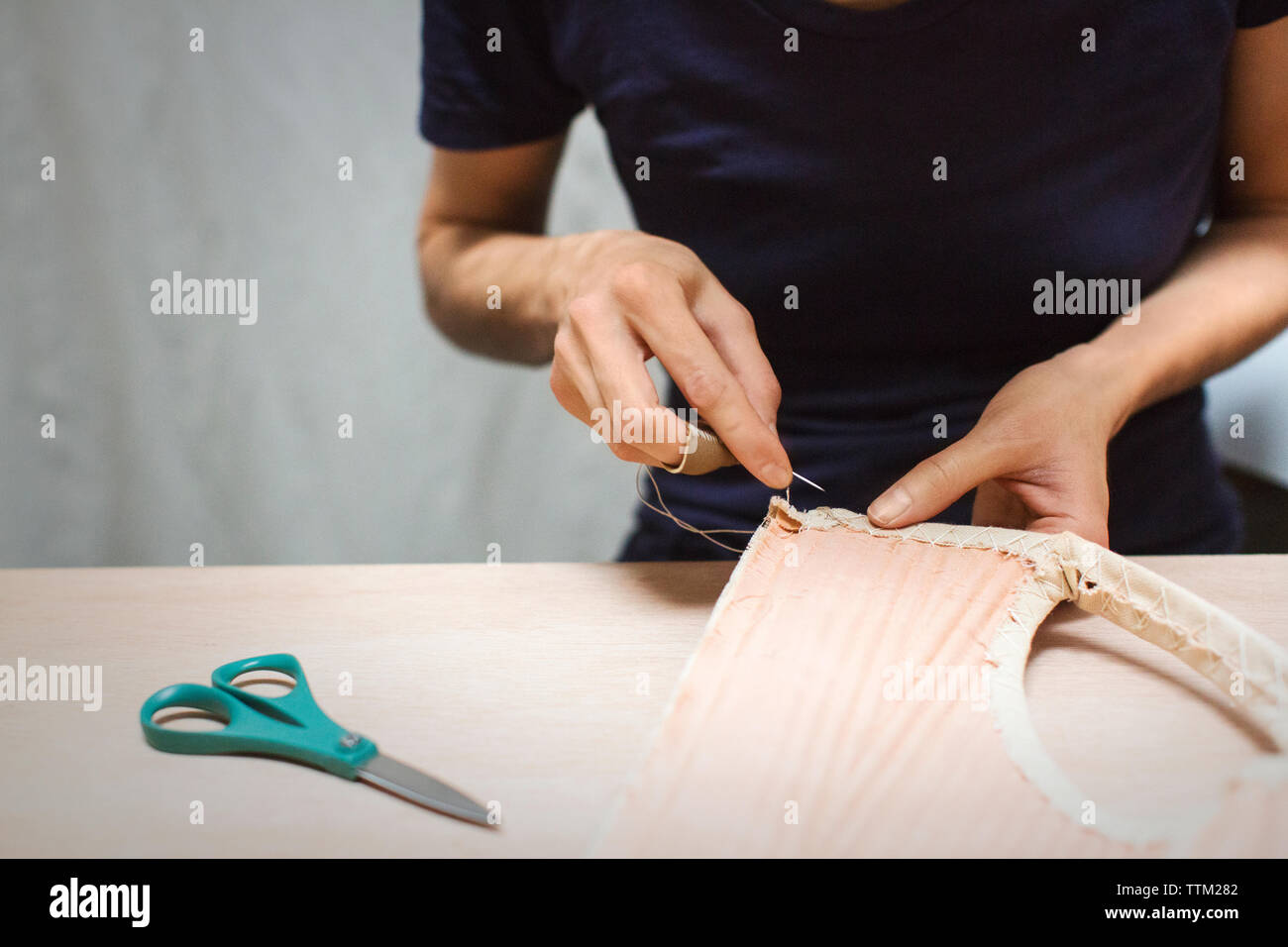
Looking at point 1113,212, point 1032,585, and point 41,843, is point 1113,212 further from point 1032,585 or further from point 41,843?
point 41,843

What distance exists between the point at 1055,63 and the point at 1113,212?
12 cm

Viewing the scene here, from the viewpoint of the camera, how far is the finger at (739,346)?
0.55 metres

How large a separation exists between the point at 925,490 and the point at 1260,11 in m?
0.48

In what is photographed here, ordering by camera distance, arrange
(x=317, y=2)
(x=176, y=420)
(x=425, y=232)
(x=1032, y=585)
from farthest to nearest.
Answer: (x=176, y=420)
(x=317, y=2)
(x=425, y=232)
(x=1032, y=585)

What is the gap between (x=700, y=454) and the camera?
521 millimetres

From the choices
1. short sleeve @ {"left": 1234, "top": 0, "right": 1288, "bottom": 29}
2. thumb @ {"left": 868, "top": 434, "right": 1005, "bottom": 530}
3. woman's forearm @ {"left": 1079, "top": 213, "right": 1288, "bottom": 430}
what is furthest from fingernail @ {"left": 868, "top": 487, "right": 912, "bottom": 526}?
short sleeve @ {"left": 1234, "top": 0, "right": 1288, "bottom": 29}

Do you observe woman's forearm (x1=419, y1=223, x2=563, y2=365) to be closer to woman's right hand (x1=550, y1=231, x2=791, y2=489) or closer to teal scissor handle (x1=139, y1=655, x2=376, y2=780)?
woman's right hand (x1=550, y1=231, x2=791, y2=489)

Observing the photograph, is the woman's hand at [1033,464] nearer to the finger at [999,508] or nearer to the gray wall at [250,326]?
the finger at [999,508]

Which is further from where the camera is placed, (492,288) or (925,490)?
(492,288)

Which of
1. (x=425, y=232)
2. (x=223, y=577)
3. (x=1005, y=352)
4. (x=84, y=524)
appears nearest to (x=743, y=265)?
(x=1005, y=352)

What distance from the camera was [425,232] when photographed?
0.92 meters

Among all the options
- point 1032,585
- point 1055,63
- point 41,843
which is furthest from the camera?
point 1055,63

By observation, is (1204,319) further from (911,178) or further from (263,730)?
(263,730)

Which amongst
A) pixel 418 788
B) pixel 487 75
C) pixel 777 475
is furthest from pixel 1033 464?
pixel 487 75
